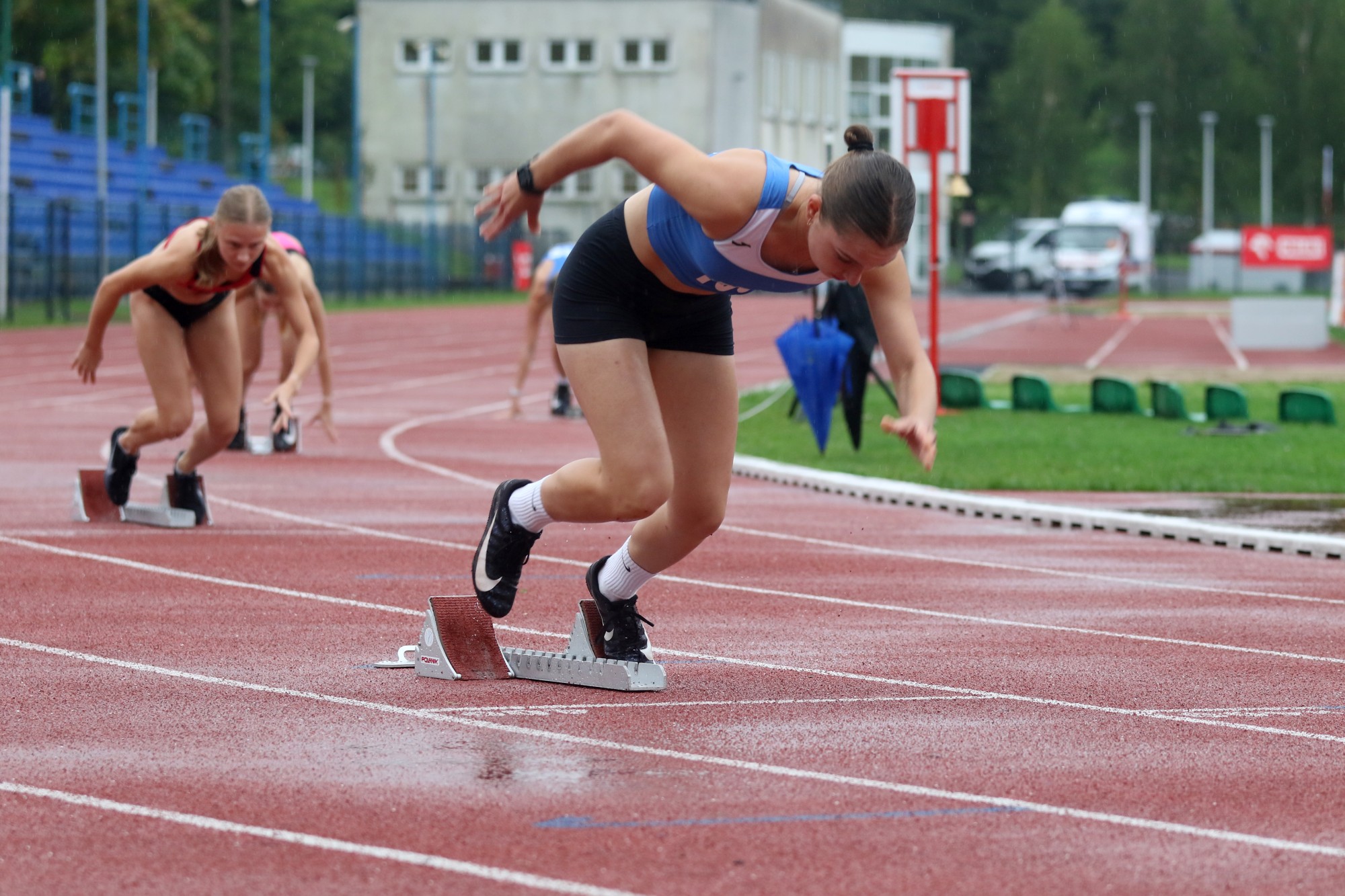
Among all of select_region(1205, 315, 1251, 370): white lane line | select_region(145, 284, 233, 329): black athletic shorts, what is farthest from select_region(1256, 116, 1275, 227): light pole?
select_region(145, 284, 233, 329): black athletic shorts

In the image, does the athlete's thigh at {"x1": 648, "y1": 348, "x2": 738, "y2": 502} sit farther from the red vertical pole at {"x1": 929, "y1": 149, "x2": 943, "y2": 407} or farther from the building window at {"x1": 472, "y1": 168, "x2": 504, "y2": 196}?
the building window at {"x1": 472, "y1": 168, "x2": 504, "y2": 196}

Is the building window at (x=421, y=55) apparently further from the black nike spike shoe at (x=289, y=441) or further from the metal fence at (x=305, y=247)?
the black nike spike shoe at (x=289, y=441)

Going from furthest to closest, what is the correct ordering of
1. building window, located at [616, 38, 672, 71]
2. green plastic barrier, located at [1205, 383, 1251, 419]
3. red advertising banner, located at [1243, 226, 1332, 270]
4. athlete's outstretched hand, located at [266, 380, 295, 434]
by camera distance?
building window, located at [616, 38, 672, 71]
red advertising banner, located at [1243, 226, 1332, 270]
green plastic barrier, located at [1205, 383, 1251, 419]
athlete's outstretched hand, located at [266, 380, 295, 434]

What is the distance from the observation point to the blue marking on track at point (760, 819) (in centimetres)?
459

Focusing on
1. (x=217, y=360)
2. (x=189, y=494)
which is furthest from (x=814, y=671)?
(x=189, y=494)

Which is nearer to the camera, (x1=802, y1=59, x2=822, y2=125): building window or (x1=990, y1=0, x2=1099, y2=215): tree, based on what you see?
(x1=802, y1=59, x2=822, y2=125): building window

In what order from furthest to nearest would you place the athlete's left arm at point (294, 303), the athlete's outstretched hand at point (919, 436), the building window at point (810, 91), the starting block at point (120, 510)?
the building window at point (810, 91)
the starting block at point (120, 510)
the athlete's left arm at point (294, 303)
the athlete's outstretched hand at point (919, 436)

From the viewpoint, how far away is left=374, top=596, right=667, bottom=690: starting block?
6.34 m

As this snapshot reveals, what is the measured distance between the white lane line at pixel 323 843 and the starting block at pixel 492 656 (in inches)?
68.4

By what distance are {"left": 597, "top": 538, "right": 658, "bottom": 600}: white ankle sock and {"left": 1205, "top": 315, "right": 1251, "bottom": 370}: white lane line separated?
22000 mm

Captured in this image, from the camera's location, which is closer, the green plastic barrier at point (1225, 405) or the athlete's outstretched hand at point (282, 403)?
the athlete's outstretched hand at point (282, 403)

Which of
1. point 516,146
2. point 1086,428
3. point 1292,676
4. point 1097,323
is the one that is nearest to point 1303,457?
point 1086,428

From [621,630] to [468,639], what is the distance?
1.61 ft

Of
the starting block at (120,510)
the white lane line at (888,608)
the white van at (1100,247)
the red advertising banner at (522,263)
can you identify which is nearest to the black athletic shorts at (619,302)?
the white lane line at (888,608)
